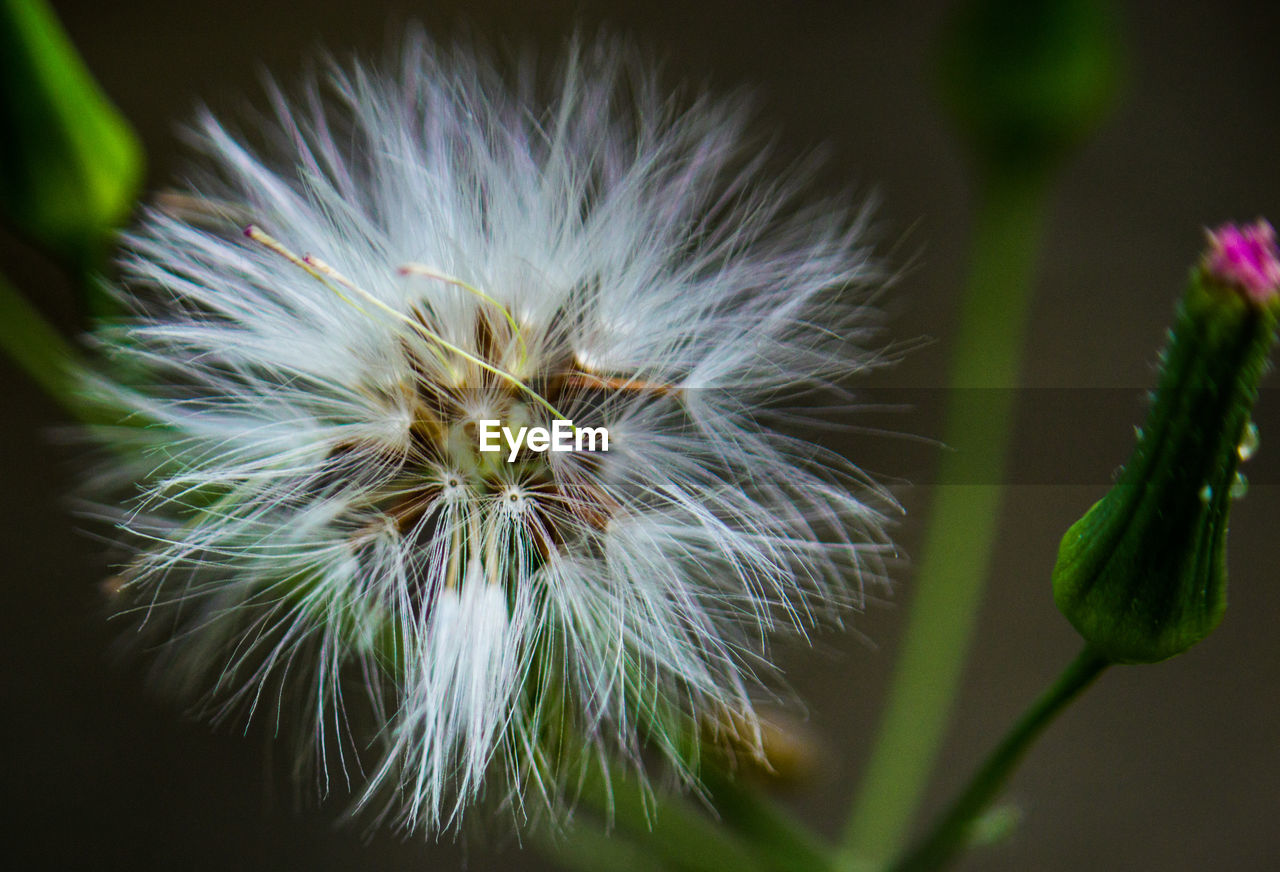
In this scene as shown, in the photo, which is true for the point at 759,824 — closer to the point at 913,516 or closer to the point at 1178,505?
the point at 1178,505

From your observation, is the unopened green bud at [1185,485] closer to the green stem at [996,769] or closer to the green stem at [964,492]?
the green stem at [996,769]

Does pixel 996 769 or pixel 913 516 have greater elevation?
pixel 913 516

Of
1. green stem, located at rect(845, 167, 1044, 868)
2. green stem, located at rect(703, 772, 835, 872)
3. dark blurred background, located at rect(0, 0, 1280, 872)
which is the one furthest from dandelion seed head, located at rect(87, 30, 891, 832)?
dark blurred background, located at rect(0, 0, 1280, 872)

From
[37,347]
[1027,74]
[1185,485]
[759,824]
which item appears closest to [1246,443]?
[1185,485]

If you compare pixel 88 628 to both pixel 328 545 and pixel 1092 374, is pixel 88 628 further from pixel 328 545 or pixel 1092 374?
pixel 1092 374

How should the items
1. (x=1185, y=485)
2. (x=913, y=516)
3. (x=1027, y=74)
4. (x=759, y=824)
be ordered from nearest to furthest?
1. (x=1185, y=485)
2. (x=759, y=824)
3. (x=1027, y=74)
4. (x=913, y=516)
